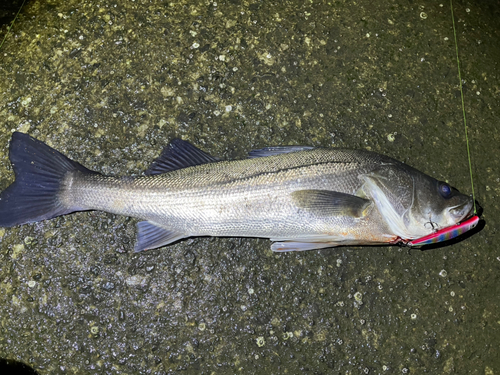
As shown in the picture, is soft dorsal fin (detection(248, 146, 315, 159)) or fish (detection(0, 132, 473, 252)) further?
soft dorsal fin (detection(248, 146, 315, 159))

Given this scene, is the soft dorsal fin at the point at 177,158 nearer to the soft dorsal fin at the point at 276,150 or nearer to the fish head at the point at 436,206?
the soft dorsal fin at the point at 276,150

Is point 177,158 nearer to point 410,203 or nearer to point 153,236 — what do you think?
point 153,236

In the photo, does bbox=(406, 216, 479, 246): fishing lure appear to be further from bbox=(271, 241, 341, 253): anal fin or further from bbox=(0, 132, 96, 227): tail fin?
bbox=(0, 132, 96, 227): tail fin

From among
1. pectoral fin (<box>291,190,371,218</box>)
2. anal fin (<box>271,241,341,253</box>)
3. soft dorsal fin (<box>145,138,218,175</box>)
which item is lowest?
anal fin (<box>271,241,341,253</box>)

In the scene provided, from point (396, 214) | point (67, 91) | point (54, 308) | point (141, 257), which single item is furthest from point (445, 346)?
point (67, 91)

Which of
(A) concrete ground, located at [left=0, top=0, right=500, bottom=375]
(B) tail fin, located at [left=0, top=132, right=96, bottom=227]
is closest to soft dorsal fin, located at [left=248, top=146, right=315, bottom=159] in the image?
(A) concrete ground, located at [left=0, top=0, right=500, bottom=375]

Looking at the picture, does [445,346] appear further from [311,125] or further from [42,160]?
[42,160]

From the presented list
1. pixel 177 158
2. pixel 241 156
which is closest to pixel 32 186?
pixel 177 158
